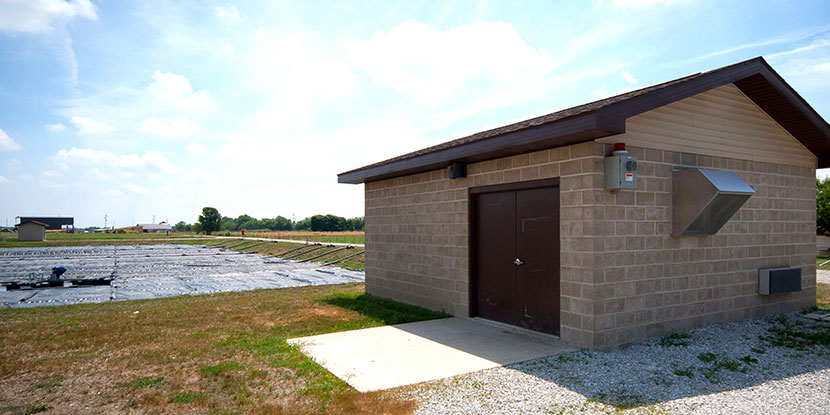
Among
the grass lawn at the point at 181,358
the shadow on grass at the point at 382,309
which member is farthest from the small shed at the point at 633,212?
the grass lawn at the point at 181,358

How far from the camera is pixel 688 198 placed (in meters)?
7.09

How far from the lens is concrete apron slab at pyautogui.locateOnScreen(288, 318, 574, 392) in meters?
5.59

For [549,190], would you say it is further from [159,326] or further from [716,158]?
[159,326]

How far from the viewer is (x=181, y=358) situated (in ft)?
21.0

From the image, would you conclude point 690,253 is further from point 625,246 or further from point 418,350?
point 418,350

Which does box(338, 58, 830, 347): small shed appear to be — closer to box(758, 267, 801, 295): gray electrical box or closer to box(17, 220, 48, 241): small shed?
box(758, 267, 801, 295): gray electrical box

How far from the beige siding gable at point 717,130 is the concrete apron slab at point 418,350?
307cm

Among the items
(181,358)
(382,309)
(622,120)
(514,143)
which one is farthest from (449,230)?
(181,358)

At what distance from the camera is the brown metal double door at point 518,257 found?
7.18 m

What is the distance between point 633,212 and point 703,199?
1010mm

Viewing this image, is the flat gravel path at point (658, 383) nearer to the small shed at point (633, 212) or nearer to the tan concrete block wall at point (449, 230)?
the small shed at point (633, 212)

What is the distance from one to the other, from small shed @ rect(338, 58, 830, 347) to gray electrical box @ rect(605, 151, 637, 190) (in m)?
0.02

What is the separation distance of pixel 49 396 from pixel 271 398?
2.33 m

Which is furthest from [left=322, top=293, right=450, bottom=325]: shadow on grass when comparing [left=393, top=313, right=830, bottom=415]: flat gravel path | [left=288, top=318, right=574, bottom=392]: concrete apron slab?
[left=393, top=313, right=830, bottom=415]: flat gravel path
